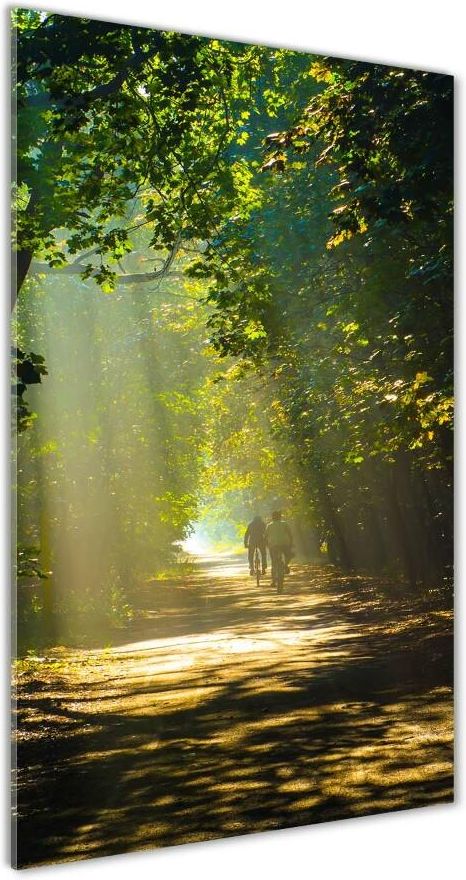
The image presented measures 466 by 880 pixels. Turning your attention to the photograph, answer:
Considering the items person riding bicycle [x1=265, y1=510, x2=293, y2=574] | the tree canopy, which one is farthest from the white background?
person riding bicycle [x1=265, y1=510, x2=293, y2=574]

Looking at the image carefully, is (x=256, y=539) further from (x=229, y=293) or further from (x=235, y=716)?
(x=229, y=293)

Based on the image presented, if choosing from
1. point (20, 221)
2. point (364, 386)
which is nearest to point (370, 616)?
point (364, 386)

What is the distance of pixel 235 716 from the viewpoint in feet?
21.3

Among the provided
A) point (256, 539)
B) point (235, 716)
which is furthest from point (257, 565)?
point (235, 716)

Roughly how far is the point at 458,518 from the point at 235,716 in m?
2.27

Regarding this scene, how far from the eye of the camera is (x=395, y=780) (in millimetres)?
6938

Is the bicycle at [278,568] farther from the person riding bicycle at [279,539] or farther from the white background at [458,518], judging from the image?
the white background at [458,518]

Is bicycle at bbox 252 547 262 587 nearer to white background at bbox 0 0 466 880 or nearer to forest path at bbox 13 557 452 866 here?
forest path at bbox 13 557 452 866

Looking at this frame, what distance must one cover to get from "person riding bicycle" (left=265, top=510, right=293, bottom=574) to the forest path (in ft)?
0.48

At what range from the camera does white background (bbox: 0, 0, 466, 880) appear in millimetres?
6094

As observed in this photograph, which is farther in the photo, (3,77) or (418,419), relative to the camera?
(418,419)

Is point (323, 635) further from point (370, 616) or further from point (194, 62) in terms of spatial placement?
point (194, 62)

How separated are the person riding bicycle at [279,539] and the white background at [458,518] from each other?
1.37 meters

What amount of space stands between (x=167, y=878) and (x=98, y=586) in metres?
1.65
